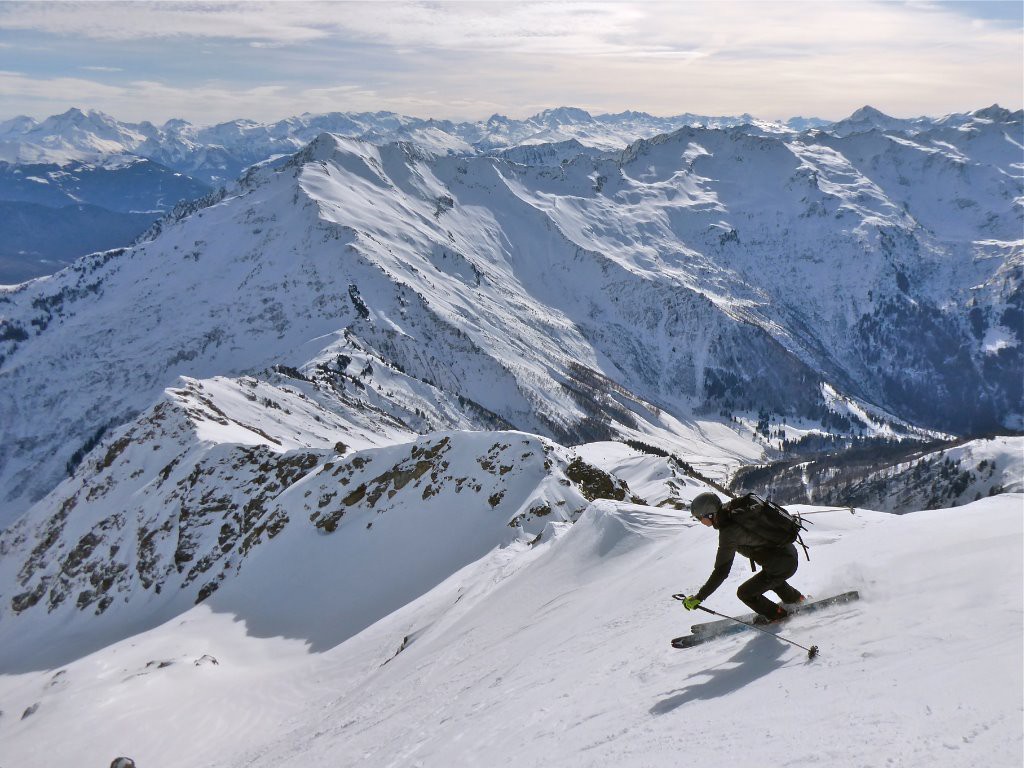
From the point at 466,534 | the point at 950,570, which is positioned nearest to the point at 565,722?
the point at 950,570

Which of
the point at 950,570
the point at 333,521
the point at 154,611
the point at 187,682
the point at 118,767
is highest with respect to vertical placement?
the point at 950,570

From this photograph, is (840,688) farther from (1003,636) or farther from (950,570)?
(950,570)

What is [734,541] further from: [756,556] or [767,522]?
[767,522]

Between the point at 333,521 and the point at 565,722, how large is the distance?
5001 centimetres

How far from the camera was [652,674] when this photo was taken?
44.4ft

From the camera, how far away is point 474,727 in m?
14.9

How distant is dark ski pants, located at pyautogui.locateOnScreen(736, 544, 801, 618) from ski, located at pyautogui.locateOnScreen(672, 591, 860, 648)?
428mm

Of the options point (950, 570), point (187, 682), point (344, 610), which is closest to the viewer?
point (950, 570)

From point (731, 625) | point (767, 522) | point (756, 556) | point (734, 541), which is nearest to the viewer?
point (767, 522)

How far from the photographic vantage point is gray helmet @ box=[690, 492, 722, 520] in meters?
12.3

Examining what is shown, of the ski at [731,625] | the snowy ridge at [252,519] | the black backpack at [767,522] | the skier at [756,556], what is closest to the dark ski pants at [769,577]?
the skier at [756,556]

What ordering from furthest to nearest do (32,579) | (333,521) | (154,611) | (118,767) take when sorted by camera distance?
(32,579)
(154,611)
(333,521)
(118,767)

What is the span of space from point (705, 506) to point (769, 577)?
2.02m

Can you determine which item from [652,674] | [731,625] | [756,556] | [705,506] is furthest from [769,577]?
[652,674]
